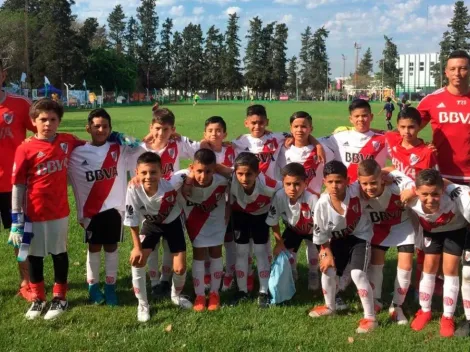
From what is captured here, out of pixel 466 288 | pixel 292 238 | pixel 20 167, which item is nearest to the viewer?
pixel 466 288

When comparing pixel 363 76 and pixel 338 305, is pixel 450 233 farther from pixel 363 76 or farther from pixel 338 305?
pixel 363 76

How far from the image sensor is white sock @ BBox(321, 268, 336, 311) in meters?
4.89

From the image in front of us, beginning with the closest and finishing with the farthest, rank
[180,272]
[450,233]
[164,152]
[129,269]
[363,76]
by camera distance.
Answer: [450,233], [180,272], [164,152], [129,269], [363,76]

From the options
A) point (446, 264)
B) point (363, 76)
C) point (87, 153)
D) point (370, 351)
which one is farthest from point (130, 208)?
point (363, 76)

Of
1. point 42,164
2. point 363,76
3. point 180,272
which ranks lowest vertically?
point 180,272

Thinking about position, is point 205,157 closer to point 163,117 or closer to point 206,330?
point 163,117

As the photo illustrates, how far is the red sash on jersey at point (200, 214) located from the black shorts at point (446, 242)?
2072 millimetres

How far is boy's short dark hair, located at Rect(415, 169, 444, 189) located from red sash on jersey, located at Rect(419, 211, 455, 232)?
305 millimetres

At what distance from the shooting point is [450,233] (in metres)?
4.66

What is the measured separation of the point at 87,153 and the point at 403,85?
98155 millimetres

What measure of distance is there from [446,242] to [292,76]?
10336 cm

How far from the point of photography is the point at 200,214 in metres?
5.35

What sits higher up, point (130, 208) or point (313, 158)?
point (313, 158)

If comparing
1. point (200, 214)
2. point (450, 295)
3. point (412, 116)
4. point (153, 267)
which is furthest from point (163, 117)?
point (450, 295)
